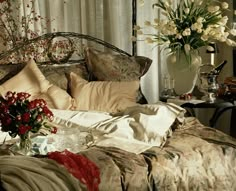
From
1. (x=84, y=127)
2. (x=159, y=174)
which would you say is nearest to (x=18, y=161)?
(x=159, y=174)

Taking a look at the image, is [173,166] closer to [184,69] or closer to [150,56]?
[184,69]

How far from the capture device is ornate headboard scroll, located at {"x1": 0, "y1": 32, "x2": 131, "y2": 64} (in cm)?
362

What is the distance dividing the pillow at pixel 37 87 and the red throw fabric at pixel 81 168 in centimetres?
127

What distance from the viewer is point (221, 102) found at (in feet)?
10.2

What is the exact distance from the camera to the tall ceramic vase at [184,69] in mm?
3365

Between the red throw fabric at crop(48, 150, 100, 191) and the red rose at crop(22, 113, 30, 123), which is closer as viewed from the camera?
the red throw fabric at crop(48, 150, 100, 191)

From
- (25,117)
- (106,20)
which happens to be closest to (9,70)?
(106,20)

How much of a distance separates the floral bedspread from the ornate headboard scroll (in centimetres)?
155

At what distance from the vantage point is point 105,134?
99.9 inches

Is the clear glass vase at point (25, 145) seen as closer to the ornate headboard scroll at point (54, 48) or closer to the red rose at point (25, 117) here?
the red rose at point (25, 117)

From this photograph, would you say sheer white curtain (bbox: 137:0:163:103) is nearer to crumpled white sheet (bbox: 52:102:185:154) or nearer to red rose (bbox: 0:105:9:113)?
crumpled white sheet (bbox: 52:102:185:154)

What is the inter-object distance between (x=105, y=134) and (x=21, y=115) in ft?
2.09

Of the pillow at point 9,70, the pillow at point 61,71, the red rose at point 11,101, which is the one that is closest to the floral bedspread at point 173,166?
the red rose at point 11,101

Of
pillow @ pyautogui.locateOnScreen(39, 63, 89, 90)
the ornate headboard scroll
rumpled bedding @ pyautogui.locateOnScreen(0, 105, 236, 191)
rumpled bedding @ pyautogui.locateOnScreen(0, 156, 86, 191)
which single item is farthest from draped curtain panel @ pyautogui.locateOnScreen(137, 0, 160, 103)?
rumpled bedding @ pyautogui.locateOnScreen(0, 156, 86, 191)
